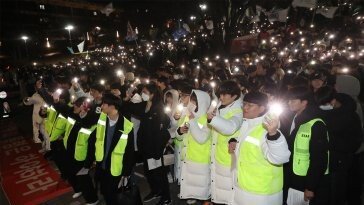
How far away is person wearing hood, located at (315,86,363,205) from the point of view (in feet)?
13.8

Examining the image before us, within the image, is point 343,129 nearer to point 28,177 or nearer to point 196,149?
point 196,149

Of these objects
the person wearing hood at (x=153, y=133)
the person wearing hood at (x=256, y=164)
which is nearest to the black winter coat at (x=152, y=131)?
the person wearing hood at (x=153, y=133)

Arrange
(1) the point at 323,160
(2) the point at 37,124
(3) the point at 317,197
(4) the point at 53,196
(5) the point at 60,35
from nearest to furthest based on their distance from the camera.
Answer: (1) the point at 323,160
(3) the point at 317,197
(4) the point at 53,196
(2) the point at 37,124
(5) the point at 60,35

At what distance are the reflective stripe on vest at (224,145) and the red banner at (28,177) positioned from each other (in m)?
3.99

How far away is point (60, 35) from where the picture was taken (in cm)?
4428

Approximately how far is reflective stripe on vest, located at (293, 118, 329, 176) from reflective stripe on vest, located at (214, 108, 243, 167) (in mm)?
820

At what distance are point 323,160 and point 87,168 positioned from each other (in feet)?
12.3

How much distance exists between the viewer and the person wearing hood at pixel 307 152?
149 inches

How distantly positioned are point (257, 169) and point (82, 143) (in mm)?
3006

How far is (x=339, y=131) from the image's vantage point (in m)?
4.34

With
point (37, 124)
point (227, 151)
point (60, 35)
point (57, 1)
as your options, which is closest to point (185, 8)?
point (37, 124)

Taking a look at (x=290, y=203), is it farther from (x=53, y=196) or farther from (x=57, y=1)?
(x=57, y=1)

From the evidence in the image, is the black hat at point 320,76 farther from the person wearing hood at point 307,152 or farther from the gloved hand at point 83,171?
the gloved hand at point 83,171

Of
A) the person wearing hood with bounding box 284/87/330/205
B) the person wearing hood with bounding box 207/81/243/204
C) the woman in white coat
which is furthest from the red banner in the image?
the person wearing hood with bounding box 284/87/330/205
